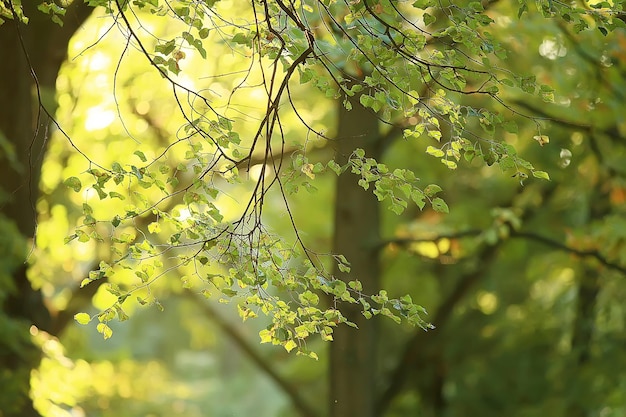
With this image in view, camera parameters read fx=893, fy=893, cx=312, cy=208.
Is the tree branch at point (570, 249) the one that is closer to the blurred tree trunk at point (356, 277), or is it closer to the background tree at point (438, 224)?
the background tree at point (438, 224)

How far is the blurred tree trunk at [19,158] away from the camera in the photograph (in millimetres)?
4773

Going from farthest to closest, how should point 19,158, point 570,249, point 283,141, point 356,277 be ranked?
point 356,277
point 570,249
point 19,158
point 283,141

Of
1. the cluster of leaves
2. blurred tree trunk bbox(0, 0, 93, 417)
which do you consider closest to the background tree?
blurred tree trunk bbox(0, 0, 93, 417)

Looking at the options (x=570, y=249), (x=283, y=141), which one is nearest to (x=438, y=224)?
(x=570, y=249)

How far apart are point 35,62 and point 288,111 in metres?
2.98

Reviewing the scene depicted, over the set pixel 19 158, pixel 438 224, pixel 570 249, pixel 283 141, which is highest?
pixel 283 141

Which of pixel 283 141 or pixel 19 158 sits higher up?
pixel 283 141

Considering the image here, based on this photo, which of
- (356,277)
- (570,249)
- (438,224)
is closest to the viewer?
(570,249)

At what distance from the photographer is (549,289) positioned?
10398 mm

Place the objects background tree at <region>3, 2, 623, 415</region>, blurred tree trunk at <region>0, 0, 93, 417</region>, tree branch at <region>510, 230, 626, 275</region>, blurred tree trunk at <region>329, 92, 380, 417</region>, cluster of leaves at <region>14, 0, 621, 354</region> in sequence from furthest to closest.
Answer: blurred tree trunk at <region>329, 92, 380, 417</region> < background tree at <region>3, 2, 623, 415</region> < tree branch at <region>510, 230, 626, 275</region> < blurred tree trunk at <region>0, 0, 93, 417</region> < cluster of leaves at <region>14, 0, 621, 354</region>

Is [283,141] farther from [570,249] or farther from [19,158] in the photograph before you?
[570,249]

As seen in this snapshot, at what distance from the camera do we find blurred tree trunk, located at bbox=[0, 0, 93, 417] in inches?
188

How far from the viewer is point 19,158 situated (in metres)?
5.08

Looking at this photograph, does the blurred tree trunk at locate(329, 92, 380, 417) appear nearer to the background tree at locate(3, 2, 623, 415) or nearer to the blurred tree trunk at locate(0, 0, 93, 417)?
the background tree at locate(3, 2, 623, 415)
